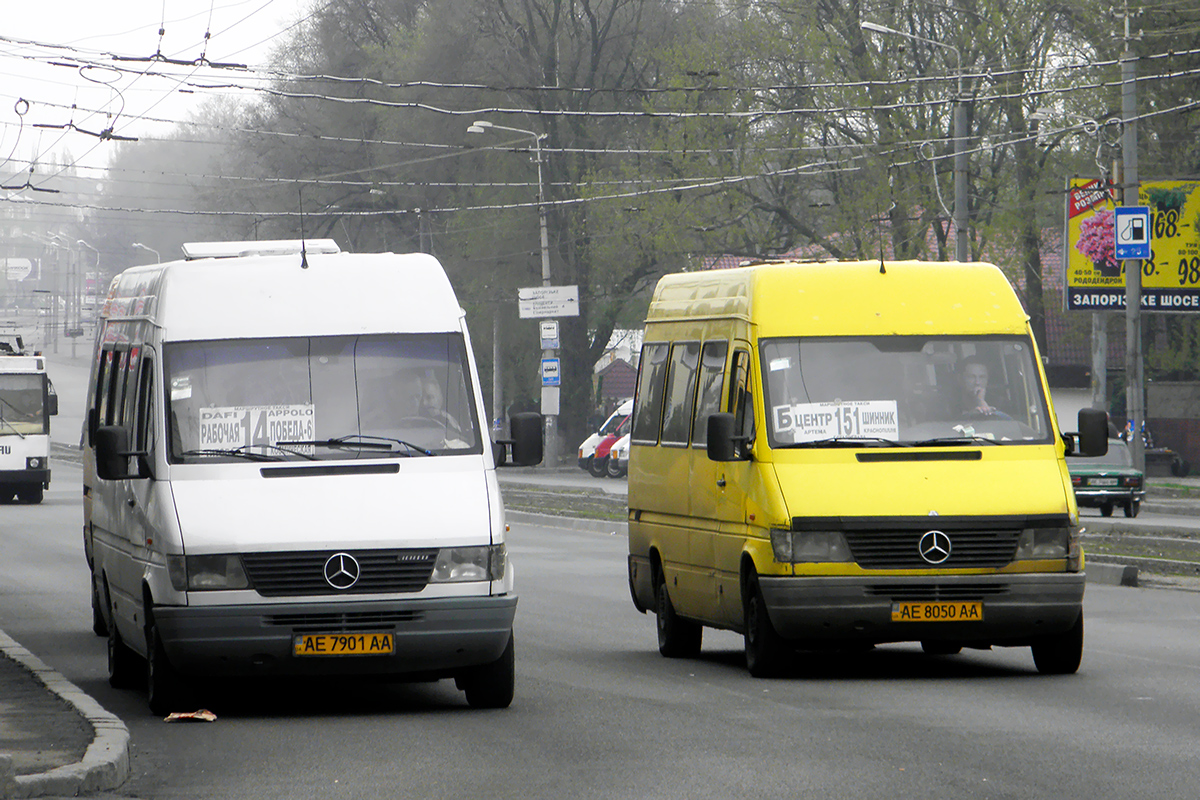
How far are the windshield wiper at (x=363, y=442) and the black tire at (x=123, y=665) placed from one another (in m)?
2.18

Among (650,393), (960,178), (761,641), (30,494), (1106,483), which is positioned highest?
(960,178)

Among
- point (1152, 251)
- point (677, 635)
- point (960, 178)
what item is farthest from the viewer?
point (1152, 251)

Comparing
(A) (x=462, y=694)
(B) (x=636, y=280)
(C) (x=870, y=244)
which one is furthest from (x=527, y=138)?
(A) (x=462, y=694)

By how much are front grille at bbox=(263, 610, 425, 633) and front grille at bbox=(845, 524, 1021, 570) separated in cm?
266

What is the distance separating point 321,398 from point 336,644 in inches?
55.0

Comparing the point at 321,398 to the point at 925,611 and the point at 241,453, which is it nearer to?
the point at 241,453

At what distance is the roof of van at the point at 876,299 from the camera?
39.2 ft

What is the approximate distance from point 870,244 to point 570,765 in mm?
37904

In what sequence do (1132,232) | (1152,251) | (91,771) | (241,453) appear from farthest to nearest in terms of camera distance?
(1152,251)
(1132,232)
(241,453)
(91,771)

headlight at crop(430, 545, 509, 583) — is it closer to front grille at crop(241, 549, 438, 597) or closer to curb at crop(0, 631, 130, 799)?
front grille at crop(241, 549, 438, 597)

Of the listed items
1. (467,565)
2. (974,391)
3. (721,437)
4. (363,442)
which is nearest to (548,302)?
(974,391)

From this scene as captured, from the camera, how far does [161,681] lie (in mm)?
10055

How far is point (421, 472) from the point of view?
10.1 m

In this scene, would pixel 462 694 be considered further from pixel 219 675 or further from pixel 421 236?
pixel 421 236
